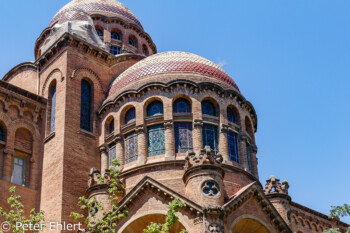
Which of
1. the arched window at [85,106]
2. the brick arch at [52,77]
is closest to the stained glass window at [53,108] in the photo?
the brick arch at [52,77]

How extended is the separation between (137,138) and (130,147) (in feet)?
2.11

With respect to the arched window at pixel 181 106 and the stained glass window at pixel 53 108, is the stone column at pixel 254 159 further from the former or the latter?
the stained glass window at pixel 53 108

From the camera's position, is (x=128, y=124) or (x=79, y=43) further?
(x=79, y=43)

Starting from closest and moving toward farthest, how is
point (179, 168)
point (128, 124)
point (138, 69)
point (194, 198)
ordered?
point (194, 198) → point (179, 168) → point (128, 124) → point (138, 69)

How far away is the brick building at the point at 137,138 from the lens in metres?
23.1

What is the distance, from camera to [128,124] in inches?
1077

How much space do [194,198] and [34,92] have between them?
1296cm

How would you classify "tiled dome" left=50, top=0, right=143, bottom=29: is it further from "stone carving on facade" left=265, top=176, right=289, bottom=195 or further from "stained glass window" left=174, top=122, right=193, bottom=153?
"stone carving on facade" left=265, top=176, right=289, bottom=195

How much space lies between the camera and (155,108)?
89.3 feet

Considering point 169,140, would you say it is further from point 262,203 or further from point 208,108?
point 262,203

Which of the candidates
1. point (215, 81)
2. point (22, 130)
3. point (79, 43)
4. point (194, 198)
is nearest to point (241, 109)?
point (215, 81)

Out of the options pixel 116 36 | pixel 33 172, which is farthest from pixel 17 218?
pixel 116 36

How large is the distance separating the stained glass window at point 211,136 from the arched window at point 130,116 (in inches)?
147

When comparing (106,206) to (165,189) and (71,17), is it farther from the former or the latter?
(71,17)
